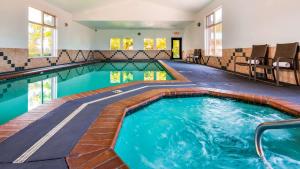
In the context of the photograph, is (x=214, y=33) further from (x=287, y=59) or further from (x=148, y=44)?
(x=148, y=44)

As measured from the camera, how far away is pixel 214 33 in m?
10.6

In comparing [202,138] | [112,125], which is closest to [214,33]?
[202,138]

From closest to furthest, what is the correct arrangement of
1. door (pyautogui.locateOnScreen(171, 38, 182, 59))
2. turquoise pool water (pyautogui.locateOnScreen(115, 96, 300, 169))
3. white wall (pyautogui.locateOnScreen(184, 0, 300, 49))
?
turquoise pool water (pyautogui.locateOnScreen(115, 96, 300, 169)) < white wall (pyautogui.locateOnScreen(184, 0, 300, 49)) < door (pyautogui.locateOnScreen(171, 38, 182, 59))

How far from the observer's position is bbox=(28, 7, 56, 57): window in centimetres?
900

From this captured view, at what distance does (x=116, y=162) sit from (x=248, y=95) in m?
2.69

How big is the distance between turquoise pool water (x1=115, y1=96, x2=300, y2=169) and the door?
636 inches

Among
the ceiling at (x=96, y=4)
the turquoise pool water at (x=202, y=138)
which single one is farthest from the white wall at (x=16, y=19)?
the turquoise pool water at (x=202, y=138)

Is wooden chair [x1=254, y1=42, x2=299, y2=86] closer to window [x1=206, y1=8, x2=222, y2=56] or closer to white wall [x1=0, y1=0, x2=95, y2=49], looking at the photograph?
window [x1=206, y1=8, x2=222, y2=56]

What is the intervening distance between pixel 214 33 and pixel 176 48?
8.93 m

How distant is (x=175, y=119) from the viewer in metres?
2.98

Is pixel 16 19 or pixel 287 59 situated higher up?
pixel 16 19

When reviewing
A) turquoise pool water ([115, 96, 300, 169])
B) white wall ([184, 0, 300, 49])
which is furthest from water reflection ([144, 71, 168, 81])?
turquoise pool water ([115, 96, 300, 169])

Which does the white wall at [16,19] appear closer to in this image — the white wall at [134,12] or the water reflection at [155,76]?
the white wall at [134,12]

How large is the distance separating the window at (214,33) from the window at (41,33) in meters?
7.30
